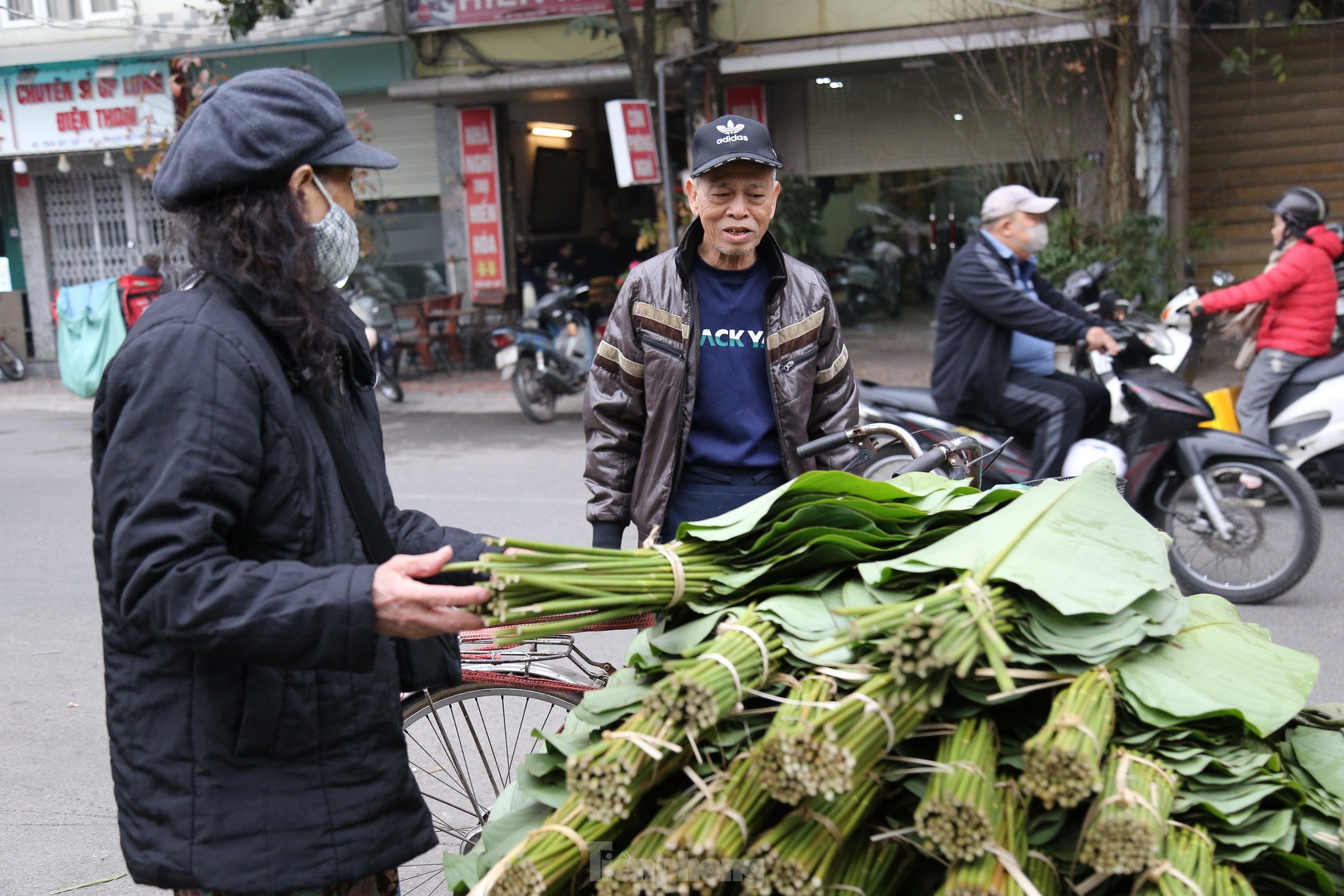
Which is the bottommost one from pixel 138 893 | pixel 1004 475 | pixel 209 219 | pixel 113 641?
pixel 138 893

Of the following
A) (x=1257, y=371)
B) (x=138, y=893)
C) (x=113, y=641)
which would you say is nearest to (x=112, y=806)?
(x=138, y=893)

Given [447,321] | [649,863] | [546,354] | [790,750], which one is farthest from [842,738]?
[447,321]

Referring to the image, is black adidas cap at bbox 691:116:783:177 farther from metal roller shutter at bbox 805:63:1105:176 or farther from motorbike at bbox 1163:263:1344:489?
metal roller shutter at bbox 805:63:1105:176

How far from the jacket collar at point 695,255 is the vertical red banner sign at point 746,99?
11873 mm

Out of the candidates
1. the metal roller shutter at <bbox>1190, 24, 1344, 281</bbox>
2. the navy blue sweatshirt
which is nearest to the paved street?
the navy blue sweatshirt

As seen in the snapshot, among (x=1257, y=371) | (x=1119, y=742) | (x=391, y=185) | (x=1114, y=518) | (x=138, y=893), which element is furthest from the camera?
(x=391, y=185)

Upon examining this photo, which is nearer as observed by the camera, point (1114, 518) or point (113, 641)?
point (113, 641)

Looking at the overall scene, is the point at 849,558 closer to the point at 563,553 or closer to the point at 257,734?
the point at 563,553

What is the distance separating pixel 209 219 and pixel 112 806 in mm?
3025

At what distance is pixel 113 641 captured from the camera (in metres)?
1.91

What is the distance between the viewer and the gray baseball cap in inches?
222

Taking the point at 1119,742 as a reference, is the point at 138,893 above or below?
below

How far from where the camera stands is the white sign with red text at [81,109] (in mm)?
16953

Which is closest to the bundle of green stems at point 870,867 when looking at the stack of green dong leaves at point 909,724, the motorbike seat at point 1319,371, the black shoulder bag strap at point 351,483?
the stack of green dong leaves at point 909,724
